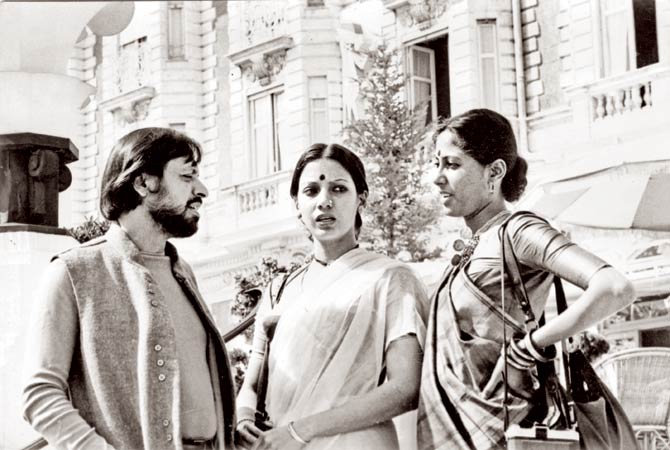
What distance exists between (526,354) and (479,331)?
13 centimetres

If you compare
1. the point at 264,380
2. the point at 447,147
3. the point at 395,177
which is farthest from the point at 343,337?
the point at 395,177

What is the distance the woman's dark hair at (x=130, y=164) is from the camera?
7.14ft

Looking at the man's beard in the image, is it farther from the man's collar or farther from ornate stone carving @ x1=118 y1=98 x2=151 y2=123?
ornate stone carving @ x1=118 y1=98 x2=151 y2=123

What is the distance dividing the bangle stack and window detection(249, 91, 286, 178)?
178 inches

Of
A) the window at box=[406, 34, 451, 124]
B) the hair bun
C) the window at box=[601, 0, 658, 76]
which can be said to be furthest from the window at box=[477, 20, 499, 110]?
the hair bun

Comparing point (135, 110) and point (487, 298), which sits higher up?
point (135, 110)

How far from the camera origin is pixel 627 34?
6.05 metres

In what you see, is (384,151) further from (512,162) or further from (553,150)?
(512,162)

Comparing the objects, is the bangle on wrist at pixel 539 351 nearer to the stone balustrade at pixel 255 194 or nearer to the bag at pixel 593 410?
the bag at pixel 593 410

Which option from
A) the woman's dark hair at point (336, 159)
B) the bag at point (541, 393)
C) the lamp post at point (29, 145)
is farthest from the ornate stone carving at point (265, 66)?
the bag at point (541, 393)

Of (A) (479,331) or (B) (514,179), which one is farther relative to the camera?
(B) (514,179)

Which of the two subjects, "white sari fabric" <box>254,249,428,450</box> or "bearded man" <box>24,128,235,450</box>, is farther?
"white sari fabric" <box>254,249,428,450</box>

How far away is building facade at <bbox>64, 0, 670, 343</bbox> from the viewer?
17.2 ft

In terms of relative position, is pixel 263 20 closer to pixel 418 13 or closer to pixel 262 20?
pixel 262 20
